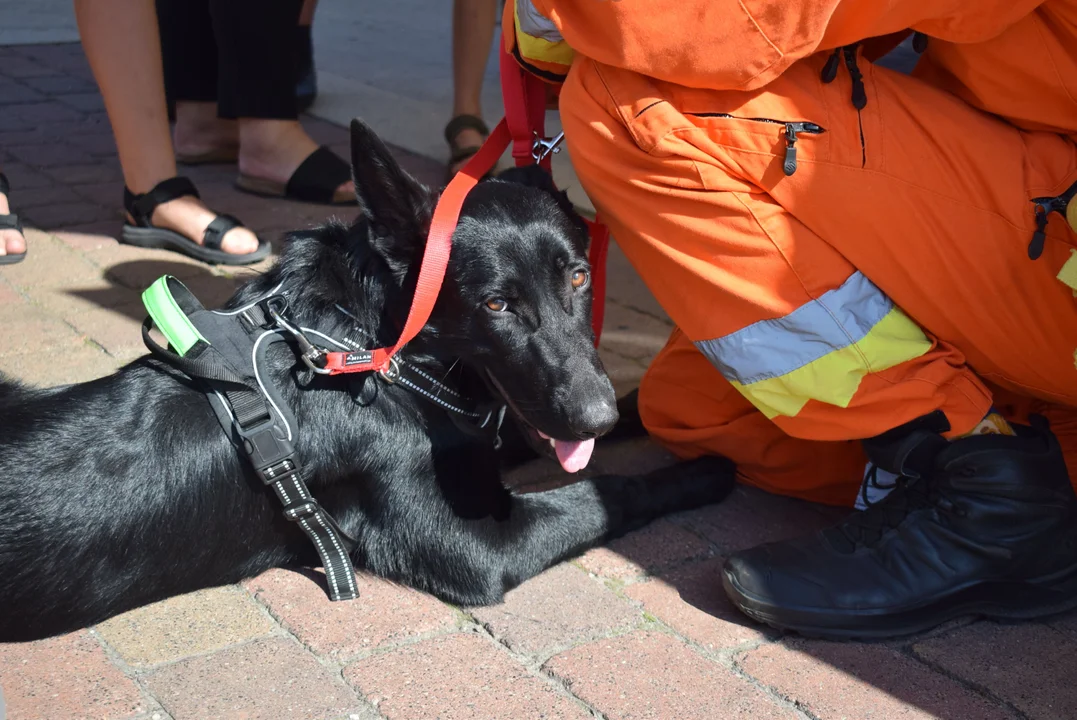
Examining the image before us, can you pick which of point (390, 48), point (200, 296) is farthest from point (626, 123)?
point (390, 48)

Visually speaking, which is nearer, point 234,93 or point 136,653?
point 136,653

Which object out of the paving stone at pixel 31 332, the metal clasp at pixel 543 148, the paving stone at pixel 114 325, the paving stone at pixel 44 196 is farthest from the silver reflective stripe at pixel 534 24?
the paving stone at pixel 44 196

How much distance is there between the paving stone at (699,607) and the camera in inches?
84.4

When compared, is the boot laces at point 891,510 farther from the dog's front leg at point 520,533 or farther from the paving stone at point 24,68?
the paving stone at point 24,68

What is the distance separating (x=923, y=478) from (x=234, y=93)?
10.3 ft

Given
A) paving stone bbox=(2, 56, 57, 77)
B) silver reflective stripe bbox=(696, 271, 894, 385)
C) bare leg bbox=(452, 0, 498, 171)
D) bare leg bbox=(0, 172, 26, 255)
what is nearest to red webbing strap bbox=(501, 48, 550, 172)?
silver reflective stripe bbox=(696, 271, 894, 385)

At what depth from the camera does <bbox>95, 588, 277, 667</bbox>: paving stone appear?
2041 mm

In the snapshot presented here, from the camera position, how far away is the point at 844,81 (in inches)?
83.3

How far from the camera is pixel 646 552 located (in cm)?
244

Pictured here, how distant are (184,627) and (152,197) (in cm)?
218

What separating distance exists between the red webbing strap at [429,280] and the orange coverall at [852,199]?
0.28 meters

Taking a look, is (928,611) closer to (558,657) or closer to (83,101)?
(558,657)

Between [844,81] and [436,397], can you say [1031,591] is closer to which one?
[844,81]

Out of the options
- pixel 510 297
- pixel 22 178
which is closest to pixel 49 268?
pixel 22 178
